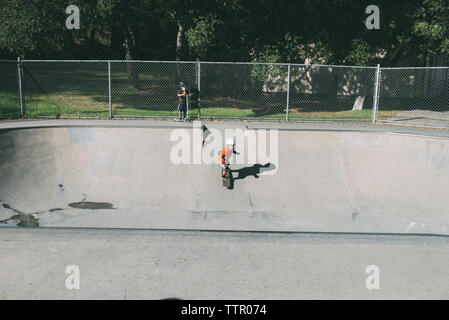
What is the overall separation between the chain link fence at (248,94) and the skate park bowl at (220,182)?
323 centimetres

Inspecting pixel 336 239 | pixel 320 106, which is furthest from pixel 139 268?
pixel 320 106

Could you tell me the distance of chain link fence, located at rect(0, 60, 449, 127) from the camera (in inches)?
656

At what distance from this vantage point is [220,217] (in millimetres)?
9297

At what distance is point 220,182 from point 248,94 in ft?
41.9

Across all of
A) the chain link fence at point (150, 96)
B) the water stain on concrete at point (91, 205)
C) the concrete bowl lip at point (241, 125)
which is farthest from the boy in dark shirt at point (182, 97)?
the water stain on concrete at point (91, 205)

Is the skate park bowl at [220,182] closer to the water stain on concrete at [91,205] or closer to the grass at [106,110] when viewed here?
the water stain on concrete at [91,205]

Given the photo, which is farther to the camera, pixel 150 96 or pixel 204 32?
pixel 150 96

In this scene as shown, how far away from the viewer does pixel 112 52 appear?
37469 mm

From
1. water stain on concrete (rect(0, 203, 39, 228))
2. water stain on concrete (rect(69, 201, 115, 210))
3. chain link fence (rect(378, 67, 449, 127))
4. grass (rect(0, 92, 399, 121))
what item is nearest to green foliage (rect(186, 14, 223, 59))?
grass (rect(0, 92, 399, 121))

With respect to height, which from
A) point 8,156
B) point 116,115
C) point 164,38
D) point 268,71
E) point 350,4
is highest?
point 164,38

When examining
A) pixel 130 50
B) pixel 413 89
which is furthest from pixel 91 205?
pixel 413 89

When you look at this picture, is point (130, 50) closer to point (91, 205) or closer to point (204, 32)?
point (204, 32)
